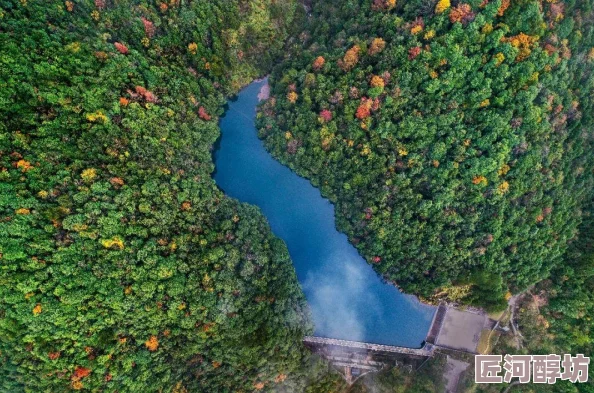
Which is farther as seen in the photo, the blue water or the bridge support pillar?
the blue water

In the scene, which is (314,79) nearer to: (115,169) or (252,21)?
(252,21)

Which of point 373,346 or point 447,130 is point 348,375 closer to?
point 373,346

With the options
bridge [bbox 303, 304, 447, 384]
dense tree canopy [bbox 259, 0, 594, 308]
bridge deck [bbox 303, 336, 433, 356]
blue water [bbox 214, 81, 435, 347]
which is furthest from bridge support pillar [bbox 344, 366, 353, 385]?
dense tree canopy [bbox 259, 0, 594, 308]

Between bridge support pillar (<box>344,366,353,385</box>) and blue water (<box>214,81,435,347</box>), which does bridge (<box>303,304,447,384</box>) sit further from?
blue water (<box>214,81,435,347</box>)

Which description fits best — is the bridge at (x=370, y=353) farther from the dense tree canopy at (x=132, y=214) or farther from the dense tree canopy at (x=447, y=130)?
the dense tree canopy at (x=447, y=130)

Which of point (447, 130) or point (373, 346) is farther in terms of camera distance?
point (373, 346)

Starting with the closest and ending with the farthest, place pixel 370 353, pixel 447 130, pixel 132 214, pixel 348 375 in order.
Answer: pixel 132 214 < pixel 447 130 < pixel 348 375 < pixel 370 353

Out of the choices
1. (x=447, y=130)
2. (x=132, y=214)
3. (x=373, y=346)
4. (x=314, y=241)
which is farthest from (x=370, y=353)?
(x=132, y=214)
